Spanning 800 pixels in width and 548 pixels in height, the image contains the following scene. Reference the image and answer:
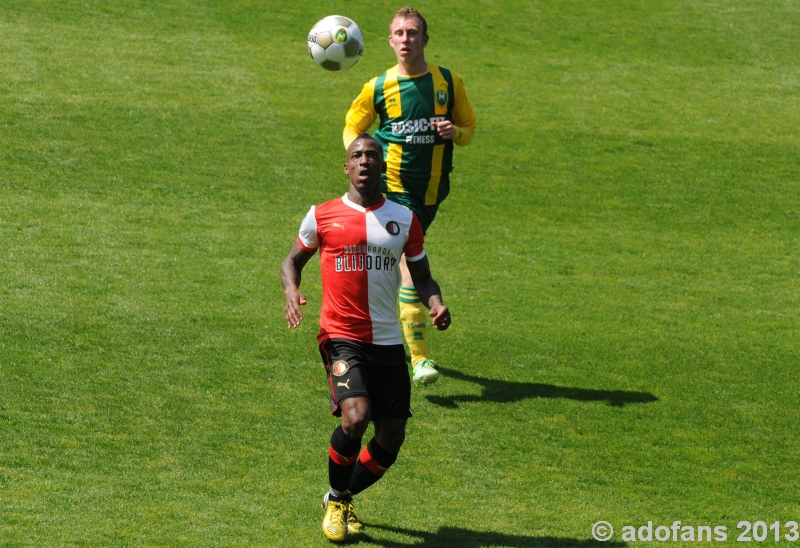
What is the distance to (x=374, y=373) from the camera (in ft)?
20.9

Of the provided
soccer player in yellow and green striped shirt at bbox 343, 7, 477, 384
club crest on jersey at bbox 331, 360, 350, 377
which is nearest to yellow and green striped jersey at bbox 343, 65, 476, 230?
soccer player in yellow and green striped shirt at bbox 343, 7, 477, 384

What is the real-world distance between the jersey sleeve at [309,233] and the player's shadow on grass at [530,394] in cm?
253

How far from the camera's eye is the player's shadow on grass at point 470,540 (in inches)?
249

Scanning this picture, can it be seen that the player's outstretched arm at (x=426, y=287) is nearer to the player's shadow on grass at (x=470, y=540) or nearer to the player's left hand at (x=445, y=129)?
the player's shadow on grass at (x=470, y=540)

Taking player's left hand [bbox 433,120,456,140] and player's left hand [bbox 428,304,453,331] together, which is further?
player's left hand [bbox 433,120,456,140]

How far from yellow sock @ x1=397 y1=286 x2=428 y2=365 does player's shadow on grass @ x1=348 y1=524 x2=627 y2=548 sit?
238cm

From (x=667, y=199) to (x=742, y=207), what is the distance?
1.00 meters

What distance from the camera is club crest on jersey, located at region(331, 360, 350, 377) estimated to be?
623 cm

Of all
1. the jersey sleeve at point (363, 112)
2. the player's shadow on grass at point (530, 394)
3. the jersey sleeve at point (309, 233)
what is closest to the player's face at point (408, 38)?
the jersey sleeve at point (363, 112)

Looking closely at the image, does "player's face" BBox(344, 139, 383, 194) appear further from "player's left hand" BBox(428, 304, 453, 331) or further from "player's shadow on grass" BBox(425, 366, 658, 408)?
"player's shadow on grass" BBox(425, 366, 658, 408)

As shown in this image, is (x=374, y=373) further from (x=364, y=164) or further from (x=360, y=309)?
(x=364, y=164)

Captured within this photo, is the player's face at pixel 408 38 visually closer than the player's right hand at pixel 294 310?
No

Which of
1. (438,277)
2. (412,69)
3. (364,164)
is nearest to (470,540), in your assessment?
(364,164)

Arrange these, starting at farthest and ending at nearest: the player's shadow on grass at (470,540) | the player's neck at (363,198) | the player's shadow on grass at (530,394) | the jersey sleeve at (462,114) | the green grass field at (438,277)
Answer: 1. the jersey sleeve at (462,114)
2. the player's shadow on grass at (530,394)
3. the green grass field at (438,277)
4. the player's neck at (363,198)
5. the player's shadow on grass at (470,540)
